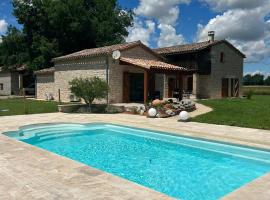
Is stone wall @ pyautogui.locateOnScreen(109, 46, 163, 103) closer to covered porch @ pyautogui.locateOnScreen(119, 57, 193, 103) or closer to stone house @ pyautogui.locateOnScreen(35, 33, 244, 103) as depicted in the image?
stone house @ pyautogui.locateOnScreen(35, 33, 244, 103)

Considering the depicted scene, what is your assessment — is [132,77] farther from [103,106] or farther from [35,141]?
[35,141]

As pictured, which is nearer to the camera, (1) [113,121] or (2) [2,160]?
(2) [2,160]

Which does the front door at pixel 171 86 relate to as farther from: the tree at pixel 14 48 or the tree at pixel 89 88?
the tree at pixel 14 48

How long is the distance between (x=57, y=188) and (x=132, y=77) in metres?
18.8

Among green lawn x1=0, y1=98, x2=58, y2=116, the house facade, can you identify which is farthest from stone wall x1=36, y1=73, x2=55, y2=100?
the house facade

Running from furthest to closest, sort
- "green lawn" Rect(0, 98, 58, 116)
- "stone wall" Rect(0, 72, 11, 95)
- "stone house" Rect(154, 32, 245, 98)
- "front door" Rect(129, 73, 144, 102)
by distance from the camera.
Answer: "stone wall" Rect(0, 72, 11, 95), "stone house" Rect(154, 32, 245, 98), "front door" Rect(129, 73, 144, 102), "green lawn" Rect(0, 98, 58, 116)

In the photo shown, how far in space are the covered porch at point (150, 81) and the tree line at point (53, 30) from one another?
46.9 feet

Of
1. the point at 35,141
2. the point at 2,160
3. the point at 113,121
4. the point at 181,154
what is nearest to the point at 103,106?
the point at 113,121

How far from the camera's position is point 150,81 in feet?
85.9

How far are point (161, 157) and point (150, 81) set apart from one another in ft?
56.0

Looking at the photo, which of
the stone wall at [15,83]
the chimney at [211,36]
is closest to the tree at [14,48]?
the stone wall at [15,83]

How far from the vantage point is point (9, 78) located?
41.9m

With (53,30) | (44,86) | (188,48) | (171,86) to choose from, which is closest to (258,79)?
(188,48)

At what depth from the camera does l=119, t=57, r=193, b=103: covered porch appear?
20438 mm
